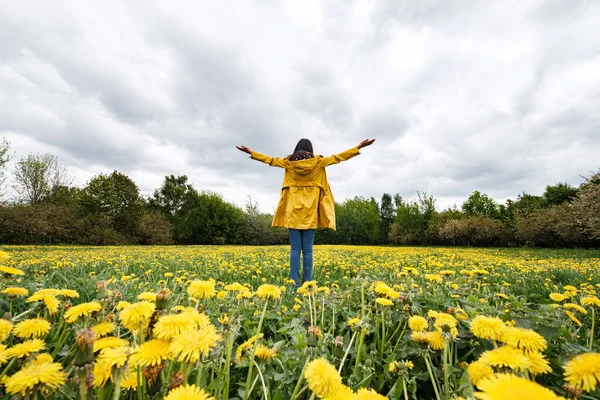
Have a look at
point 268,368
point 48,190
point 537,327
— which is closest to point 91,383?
point 268,368

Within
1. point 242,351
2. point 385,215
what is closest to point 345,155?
point 242,351

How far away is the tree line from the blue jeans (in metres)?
16.7

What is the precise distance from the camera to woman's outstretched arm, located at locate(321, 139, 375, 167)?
4.30 m

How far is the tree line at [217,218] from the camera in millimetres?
18703

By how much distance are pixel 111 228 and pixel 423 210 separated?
33.9 metres

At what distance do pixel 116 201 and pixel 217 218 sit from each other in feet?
37.0

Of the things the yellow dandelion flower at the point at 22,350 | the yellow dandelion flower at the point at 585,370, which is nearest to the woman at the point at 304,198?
the yellow dandelion flower at the point at 22,350

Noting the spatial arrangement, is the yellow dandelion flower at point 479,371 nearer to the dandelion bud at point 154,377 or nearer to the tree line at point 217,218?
the dandelion bud at point 154,377

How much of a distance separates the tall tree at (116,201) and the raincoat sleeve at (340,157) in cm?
2646

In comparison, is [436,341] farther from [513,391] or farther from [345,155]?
[345,155]

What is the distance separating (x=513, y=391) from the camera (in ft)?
1.75

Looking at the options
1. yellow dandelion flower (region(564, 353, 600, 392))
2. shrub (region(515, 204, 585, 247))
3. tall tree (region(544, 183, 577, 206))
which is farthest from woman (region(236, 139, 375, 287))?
tall tree (region(544, 183, 577, 206))

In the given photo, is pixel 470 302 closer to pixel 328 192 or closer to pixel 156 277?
pixel 328 192

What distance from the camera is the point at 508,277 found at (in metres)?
4.50
